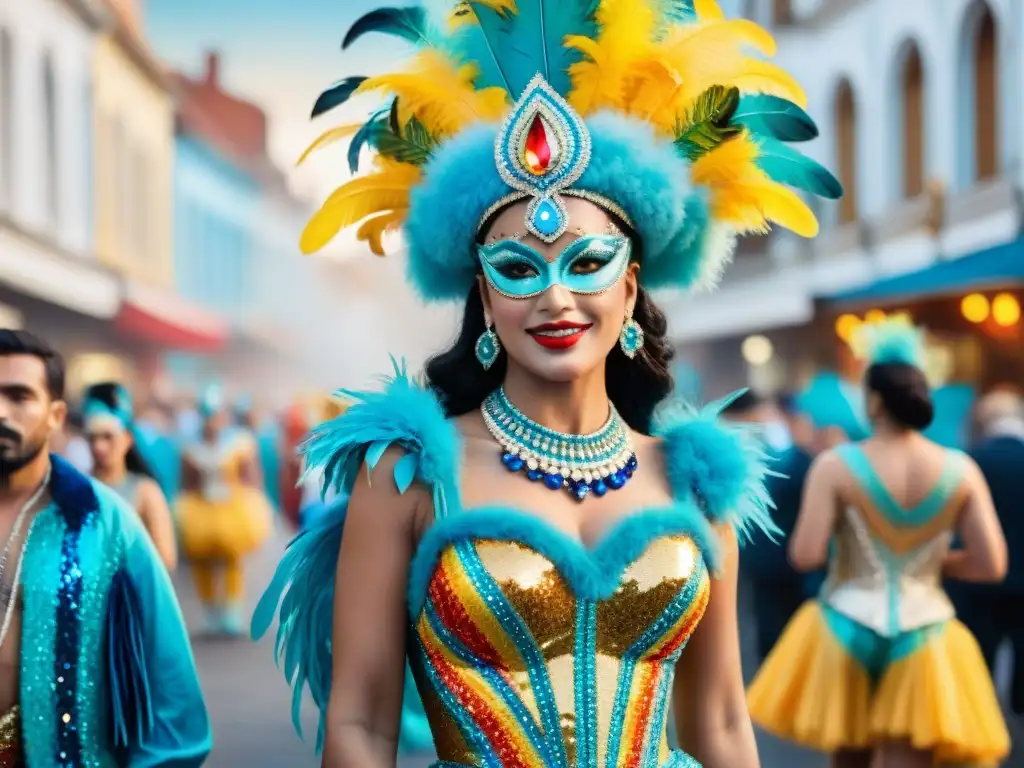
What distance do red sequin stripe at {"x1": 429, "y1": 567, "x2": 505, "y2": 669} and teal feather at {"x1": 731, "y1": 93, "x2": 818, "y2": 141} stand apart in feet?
3.79

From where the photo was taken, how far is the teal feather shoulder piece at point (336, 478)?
2926 mm

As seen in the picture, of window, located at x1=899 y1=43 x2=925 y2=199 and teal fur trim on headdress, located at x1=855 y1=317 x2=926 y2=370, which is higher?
window, located at x1=899 y1=43 x2=925 y2=199

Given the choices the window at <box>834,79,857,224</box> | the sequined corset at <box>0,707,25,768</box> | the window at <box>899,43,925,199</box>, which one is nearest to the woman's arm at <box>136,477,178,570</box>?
the sequined corset at <box>0,707,25,768</box>

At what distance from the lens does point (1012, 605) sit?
25.9 ft

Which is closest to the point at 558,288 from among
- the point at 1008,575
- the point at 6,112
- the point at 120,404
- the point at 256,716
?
the point at 120,404

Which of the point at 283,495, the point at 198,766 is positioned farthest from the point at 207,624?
the point at 198,766

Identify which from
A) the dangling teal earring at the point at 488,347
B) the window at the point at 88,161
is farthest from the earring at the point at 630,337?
the window at the point at 88,161

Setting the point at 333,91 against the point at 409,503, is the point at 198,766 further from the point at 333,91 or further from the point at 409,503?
the point at 333,91

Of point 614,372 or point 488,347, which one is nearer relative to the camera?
point 488,347

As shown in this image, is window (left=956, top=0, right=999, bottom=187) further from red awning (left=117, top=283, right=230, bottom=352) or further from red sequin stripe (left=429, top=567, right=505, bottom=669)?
red sequin stripe (left=429, top=567, right=505, bottom=669)

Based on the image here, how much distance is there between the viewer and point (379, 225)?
3.25 meters

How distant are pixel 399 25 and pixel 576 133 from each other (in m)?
0.51

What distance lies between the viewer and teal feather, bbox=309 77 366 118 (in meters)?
3.22

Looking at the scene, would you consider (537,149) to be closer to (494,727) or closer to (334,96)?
(334,96)
